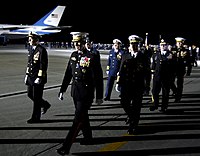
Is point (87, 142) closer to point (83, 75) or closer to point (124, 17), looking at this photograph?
point (83, 75)

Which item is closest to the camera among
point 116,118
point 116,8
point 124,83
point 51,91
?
point 124,83

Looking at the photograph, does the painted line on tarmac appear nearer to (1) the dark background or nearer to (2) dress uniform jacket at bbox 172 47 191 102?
(2) dress uniform jacket at bbox 172 47 191 102

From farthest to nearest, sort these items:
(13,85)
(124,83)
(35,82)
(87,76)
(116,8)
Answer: (116,8) < (13,85) < (35,82) < (124,83) < (87,76)

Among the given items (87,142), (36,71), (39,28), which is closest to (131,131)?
(87,142)

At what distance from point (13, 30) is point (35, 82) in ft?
163

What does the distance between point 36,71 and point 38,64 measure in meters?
0.15

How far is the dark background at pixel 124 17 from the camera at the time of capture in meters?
66.3

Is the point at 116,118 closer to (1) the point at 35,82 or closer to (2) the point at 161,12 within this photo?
(1) the point at 35,82

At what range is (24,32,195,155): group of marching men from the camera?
219 inches

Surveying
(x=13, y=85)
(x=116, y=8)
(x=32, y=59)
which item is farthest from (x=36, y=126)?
(x=116, y=8)

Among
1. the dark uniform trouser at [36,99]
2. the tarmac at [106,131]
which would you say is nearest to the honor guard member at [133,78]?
the tarmac at [106,131]

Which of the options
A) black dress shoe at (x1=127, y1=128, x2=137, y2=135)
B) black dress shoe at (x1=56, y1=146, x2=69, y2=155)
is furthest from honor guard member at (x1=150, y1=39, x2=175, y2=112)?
black dress shoe at (x1=56, y1=146, x2=69, y2=155)

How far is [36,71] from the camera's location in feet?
24.8

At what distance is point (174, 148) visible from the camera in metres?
5.82
